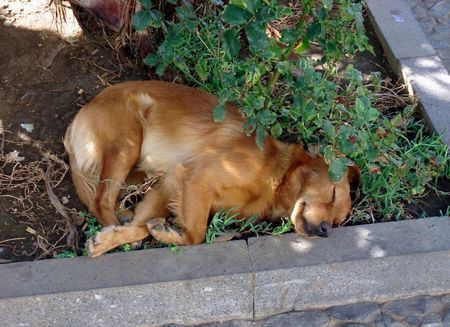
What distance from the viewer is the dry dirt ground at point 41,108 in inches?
147

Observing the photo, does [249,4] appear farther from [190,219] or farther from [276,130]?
[190,219]

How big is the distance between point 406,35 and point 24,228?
341cm

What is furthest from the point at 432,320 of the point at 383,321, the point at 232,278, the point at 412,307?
the point at 232,278

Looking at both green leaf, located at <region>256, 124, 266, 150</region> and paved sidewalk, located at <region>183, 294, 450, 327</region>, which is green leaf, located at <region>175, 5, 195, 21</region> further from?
paved sidewalk, located at <region>183, 294, 450, 327</region>

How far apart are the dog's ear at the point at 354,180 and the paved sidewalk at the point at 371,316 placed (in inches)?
27.8

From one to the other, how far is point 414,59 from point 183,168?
2.28 metres

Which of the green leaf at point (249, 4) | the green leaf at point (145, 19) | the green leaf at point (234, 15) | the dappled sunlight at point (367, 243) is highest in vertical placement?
the green leaf at point (249, 4)

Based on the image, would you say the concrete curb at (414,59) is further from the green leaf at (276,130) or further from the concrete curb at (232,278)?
the green leaf at (276,130)

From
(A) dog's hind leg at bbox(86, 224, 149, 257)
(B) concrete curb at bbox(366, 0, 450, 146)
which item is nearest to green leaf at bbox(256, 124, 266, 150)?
(A) dog's hind leg at bbox(86, 224, 149, 257)

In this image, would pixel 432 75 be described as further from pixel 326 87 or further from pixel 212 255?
pixel 212 255

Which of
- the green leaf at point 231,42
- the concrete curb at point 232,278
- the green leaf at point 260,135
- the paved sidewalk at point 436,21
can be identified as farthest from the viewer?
the paved sidewalk at point 436,21

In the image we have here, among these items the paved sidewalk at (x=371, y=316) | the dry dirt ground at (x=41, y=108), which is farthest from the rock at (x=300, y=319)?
the dry dirt ground at (x=41, y=108)

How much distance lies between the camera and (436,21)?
5.92 metres

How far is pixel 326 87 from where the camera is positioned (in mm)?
3590
